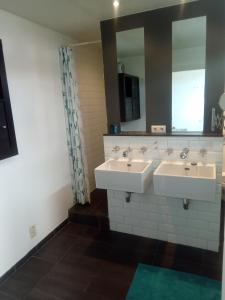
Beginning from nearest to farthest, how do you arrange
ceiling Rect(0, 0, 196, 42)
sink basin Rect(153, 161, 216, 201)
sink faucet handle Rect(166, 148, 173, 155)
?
sink basin Rect(153, 161, 216, 201) < ceiling Rect(0, 0, 196, 42) < sink faucet handle Rect(166, 148, 173, 155)

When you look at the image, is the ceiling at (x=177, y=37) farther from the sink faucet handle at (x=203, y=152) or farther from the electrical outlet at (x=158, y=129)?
the sink faucet handle at (x=203, y=152)

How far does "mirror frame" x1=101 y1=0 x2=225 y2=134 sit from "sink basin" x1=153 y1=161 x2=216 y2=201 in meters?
0.40

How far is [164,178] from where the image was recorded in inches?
73.2

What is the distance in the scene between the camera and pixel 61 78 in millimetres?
2658

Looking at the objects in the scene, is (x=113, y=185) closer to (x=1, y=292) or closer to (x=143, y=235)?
(x=143, y=235)

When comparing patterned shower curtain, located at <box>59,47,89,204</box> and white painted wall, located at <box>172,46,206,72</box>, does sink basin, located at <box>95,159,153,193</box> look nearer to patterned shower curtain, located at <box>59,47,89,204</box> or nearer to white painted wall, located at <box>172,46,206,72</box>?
patterned shower curtain, located at <box>59,47,89,204</box>

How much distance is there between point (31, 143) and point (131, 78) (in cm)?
125

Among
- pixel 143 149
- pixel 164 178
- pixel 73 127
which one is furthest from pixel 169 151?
pixel 73 127

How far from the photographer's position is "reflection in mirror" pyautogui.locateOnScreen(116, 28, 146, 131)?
2.26 metres

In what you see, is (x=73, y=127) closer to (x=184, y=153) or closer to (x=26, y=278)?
(x=184, y=153)

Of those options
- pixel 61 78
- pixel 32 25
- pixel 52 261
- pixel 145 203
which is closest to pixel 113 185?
pixel 145 203

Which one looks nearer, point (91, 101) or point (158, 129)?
point (158, 129)

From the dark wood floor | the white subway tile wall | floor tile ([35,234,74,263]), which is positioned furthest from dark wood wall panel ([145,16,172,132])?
floor tile ([35,234,74,263])

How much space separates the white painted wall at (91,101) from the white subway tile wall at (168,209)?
0.77 metres
